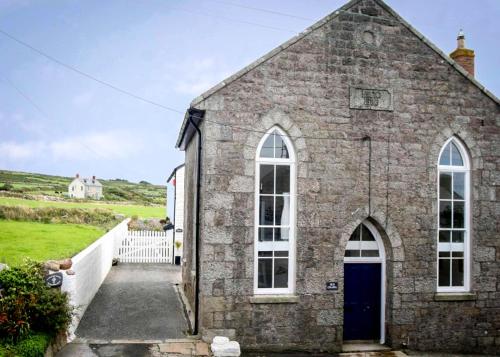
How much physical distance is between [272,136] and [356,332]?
534cm

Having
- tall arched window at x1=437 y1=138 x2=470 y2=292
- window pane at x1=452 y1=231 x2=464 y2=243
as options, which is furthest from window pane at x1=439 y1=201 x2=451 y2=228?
window pane at x1=452 y1=231 x2=464 y2=243

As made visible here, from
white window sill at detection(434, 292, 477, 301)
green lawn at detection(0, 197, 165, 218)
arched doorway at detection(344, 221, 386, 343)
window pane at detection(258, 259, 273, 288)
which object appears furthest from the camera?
green lawn at detection(0, 197, 165, 218)

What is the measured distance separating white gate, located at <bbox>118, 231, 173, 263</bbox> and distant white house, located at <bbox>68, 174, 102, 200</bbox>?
41.9 metres

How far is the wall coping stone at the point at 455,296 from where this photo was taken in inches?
463

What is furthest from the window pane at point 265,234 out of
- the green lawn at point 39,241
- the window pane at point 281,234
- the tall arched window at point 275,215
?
the green lawn at point 39,241

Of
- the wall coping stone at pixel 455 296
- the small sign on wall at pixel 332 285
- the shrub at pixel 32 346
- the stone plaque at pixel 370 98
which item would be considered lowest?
the shrub at pixel 32 346

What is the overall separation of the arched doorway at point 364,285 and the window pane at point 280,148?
2688 mm

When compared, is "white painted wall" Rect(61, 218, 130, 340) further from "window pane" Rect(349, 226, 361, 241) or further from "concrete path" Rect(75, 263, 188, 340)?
"window pane" Rect(349, 226, 361, 241)

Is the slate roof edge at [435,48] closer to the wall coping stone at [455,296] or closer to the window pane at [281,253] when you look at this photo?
the wall coping stone at [455,296]

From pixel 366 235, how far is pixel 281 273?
2479 millimetres

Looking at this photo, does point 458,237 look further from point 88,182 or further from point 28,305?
point 88,182

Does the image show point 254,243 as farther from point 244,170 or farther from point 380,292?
point 380,292

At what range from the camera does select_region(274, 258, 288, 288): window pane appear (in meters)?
11.2

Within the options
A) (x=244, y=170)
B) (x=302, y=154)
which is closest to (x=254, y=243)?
(x=244, y=170)
